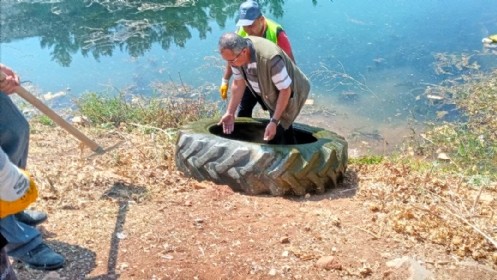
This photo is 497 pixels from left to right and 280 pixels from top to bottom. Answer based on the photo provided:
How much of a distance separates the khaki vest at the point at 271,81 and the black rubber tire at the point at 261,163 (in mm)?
356

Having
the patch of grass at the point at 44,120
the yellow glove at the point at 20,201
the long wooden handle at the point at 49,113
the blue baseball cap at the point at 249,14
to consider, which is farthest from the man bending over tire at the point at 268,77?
the patch of grass at the point at 44,120

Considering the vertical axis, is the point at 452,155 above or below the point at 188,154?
below

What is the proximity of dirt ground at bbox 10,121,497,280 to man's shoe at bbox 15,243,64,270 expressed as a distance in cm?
5

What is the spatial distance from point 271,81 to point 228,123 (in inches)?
32.6

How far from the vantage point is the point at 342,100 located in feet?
29.7

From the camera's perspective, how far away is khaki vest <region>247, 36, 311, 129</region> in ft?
15.6

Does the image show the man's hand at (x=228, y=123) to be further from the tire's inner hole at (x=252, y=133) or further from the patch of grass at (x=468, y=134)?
the patch of grass at (x=468, y=134)

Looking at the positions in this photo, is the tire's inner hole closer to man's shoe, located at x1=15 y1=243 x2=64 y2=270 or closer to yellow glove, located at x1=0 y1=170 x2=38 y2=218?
man's shoe, located at x1=15 y1=243 x2=64 y2=270

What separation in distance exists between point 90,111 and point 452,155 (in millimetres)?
4660

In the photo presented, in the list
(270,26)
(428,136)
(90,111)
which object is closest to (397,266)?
(270,26)

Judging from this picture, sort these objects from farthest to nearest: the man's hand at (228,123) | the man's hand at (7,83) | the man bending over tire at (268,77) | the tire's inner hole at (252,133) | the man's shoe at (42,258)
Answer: the tire's inner hole at (252,133) < the man's hand at (228,123) < the man bending over tire at (268,77) < the man's shoe at (42,258) < the man's hand at (7,83)

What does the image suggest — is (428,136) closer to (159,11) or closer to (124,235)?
(124,235)

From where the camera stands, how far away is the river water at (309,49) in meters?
8.77

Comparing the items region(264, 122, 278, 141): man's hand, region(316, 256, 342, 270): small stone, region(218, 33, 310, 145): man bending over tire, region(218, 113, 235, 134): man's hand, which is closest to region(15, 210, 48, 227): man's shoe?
region(316, 256, 342, 270): small stone
